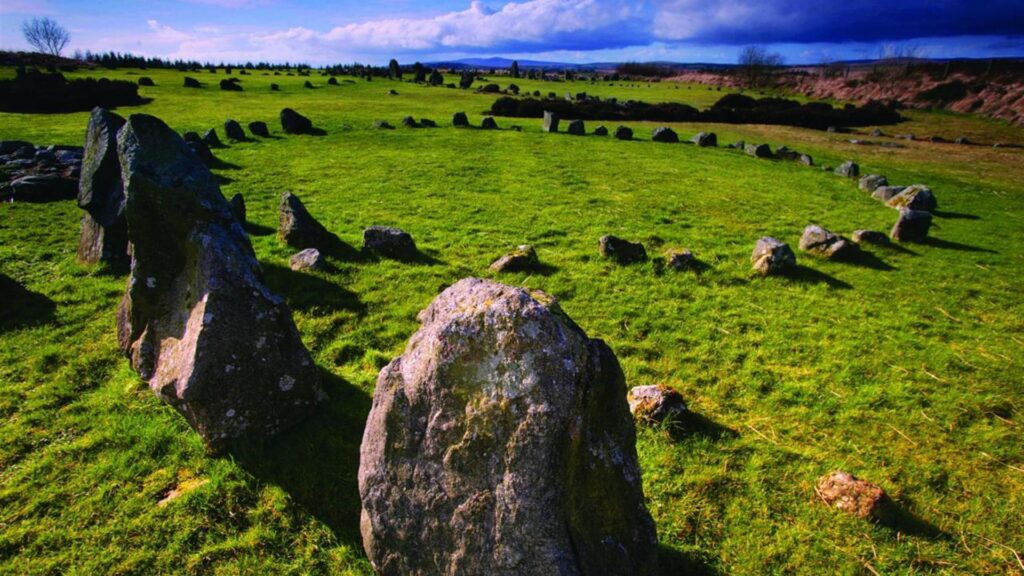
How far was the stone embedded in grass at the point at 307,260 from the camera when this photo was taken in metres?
10.2

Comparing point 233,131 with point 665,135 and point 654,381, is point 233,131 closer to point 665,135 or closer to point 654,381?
point 665,135

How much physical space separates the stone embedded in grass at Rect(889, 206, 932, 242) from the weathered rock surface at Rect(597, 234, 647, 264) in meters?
7.79

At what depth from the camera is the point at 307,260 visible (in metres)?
10.3

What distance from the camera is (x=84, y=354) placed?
7.43 meters

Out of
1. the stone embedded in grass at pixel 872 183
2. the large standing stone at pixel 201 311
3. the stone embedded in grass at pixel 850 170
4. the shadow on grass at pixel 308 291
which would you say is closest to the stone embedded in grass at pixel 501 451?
the large standing stone at pixel 201 311

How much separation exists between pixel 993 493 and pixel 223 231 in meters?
9.45

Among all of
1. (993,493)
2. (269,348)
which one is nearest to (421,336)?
(269,348)

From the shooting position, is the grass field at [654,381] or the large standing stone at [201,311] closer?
the grass field at [654,381]

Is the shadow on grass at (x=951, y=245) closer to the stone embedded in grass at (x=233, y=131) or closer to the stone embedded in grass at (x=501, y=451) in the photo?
the stone embedded in grass at (x=501, y=451)

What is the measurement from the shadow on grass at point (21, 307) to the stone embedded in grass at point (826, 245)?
51.9 feet

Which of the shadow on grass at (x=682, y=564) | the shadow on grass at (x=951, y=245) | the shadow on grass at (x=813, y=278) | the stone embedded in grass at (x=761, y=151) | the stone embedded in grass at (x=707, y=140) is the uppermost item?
the stone embedded in grass at (x=707, y=140)

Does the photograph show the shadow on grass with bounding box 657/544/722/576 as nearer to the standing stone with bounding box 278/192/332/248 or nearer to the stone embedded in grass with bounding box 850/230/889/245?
the standing stone with bounding box 278/192/332/248

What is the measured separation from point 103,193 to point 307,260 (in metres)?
4.22

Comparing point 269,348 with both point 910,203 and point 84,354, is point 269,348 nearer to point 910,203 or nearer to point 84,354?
point 84,354
